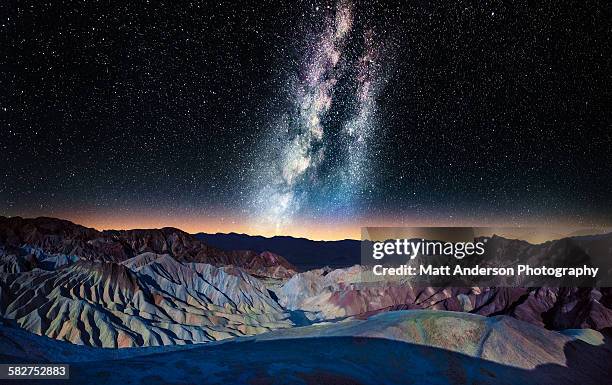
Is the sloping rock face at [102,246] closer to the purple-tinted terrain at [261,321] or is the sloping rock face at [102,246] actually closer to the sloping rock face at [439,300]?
the purple-tinted terrain at [261,321]

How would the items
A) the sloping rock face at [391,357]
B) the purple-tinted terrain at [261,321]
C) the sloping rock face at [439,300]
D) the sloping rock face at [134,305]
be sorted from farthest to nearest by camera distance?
the sloping rock face at [134,305]
the sloping rock face at [439,300]
the purple-tinted terrain at [261,321]
the sloping rock face at [391,357]

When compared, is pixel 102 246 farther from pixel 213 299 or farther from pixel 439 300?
pixel 439 300

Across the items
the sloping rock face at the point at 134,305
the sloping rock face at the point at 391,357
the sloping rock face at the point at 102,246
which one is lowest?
the sloping rock face at the point at 134,305

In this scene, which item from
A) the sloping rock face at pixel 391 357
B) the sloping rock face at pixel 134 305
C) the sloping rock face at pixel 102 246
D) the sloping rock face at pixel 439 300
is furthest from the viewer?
the sloping rock face at pixel 102 246

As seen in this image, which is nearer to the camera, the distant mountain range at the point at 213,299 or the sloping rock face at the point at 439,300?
the sloping rock face at the point at 439,300

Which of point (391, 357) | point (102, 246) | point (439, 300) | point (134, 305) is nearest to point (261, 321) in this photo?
point (134, 305)

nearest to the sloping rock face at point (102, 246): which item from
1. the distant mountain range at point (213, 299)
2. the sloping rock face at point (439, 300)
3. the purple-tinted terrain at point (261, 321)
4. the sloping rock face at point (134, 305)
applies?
the purple-tinted terrain at point (261, 321)

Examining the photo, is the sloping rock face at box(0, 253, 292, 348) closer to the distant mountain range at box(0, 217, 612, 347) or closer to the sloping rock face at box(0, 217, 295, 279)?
the distant mountain range at box(0, 217, 612, 347)

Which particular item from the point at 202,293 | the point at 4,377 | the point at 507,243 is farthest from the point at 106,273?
the point at 507,243

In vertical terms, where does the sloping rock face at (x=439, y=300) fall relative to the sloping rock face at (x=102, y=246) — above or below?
below

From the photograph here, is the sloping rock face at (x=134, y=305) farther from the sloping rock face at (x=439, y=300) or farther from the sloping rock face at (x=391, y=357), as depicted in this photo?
the sloping rock face at (x=391, y=357)
